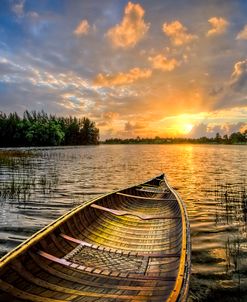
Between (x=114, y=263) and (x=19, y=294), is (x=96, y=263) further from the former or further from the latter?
(x=19, y=294)

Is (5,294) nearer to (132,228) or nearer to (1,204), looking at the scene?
(132,228)

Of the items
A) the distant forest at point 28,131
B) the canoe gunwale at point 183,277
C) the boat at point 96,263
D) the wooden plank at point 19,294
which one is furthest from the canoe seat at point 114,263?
the distant forest at point 28,131

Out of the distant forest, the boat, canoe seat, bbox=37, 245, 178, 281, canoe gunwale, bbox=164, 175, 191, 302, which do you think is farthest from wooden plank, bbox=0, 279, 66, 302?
the distant forest

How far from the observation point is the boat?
4578mm

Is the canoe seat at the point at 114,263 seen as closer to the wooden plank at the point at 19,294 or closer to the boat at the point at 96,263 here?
the boat at the point at 96,263

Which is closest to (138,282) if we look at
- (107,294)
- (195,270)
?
(107,294)

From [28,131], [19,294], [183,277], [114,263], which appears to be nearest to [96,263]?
[114,263]

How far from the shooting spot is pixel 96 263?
6.02m

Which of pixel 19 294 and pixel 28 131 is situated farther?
pixel 28 131

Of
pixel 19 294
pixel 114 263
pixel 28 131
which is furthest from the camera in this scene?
pixel 28 131

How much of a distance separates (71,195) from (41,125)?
4105 inches

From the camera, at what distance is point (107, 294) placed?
4.69 metres

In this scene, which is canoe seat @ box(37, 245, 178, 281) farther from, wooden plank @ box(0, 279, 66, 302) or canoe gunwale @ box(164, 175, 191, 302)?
wooden plank @ box(0, 279, 66, 302)

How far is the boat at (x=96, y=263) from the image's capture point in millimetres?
4578
